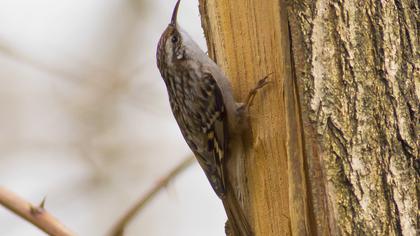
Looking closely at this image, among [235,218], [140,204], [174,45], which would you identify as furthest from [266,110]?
[174,45]

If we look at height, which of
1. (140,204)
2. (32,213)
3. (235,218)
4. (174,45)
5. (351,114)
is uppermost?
(174,45)

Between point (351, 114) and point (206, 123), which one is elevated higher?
point (351, 114)

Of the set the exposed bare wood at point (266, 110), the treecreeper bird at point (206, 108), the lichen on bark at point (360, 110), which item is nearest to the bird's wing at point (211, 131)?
the treecreeper bird at point (206, 108)

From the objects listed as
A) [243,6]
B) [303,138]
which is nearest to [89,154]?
[243,6]

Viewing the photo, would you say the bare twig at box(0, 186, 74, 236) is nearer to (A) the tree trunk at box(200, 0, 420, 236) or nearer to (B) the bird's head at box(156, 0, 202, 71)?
(A) the tree trunk at box(200, 0, 420, 236)

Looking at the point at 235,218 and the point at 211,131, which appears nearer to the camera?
the point at 235,218

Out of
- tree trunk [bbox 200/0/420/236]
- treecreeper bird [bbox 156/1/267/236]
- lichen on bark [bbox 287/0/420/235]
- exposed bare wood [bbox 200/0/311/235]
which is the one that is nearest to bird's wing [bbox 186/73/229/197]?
treecreeper bird [bbox 156/1/267/236]

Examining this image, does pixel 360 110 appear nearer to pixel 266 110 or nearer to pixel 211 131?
pixel 266 110

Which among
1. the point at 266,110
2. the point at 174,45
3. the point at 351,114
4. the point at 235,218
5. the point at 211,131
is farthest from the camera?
the point at 174,45

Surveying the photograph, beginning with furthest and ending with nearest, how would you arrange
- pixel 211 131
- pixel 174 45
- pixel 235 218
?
1. pixel 174 45
2. pixel 211 131
3. pixel 235 218
